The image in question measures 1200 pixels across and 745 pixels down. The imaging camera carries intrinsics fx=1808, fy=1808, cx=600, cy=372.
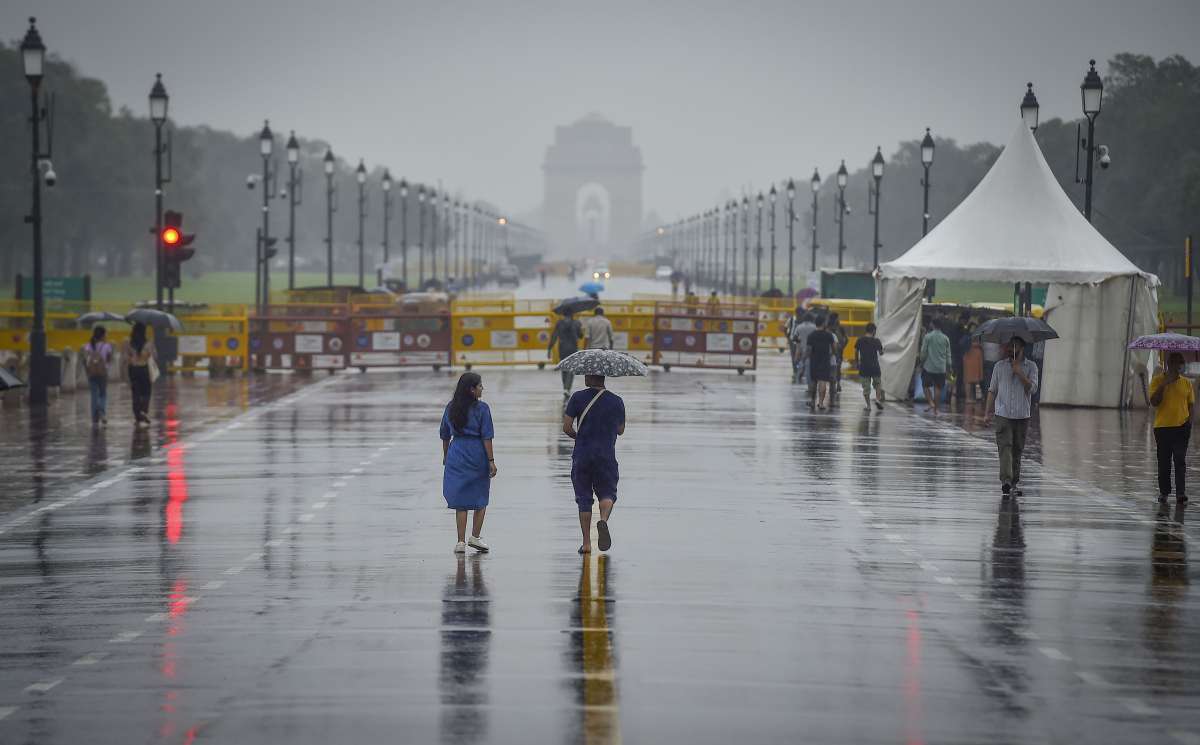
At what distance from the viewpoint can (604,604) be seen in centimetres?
1175

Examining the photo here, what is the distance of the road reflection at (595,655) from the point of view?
28.0 feet

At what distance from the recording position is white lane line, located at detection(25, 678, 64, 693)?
9.34 meters

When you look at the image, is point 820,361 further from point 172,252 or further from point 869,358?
point 172,252

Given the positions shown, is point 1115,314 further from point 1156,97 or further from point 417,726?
point 1156,97

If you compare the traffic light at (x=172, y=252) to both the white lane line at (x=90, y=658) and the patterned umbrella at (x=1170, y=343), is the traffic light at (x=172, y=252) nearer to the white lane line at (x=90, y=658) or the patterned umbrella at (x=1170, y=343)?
the patterned umbrella at (x=1170, y=343)

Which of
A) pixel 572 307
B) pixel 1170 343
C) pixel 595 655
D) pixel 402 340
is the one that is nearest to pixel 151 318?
pixel 572 307

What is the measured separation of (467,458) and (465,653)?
12.4ft

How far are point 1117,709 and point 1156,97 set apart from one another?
101 metres

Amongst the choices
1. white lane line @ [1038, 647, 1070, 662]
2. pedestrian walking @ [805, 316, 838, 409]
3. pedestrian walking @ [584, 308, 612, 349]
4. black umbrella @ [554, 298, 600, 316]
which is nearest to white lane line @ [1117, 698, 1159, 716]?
white lane line @ [1038, 647, 1070, 662]

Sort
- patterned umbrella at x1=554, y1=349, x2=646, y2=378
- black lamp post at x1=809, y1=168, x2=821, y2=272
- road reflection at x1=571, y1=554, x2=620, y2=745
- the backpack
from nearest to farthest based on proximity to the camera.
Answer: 1. road reflection at x1=571, y1=554, x2=620, y2=745
2. patterned umbrella at x1=554, y1=349, x2=646, y2=378
3. the backpack
4. black lamp post at x1=809, y1=168, x2=821, y2=272

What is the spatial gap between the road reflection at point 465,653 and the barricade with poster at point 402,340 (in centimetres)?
2739

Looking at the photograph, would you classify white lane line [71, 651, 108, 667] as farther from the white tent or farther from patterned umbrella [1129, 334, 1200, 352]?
the white tent

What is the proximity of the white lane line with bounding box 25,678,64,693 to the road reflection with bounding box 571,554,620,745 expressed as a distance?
2.74 meters

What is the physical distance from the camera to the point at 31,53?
29578mm
